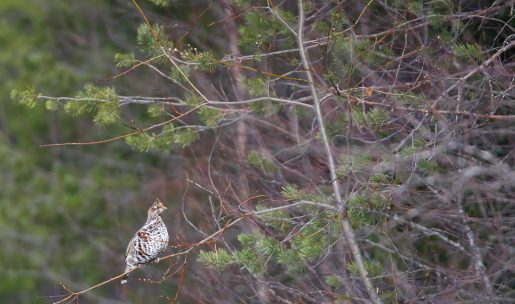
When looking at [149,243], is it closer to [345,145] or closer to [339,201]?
[339,201]

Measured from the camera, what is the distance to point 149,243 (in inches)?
355

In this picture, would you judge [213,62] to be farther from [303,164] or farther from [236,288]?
[236,288]

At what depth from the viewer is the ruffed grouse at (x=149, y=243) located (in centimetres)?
896

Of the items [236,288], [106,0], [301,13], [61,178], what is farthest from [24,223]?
[301,13]

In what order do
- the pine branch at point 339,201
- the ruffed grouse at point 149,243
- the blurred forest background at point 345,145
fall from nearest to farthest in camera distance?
1. the pine branch at point 339,201
2. the blurred forest background at point 345,145
3. the ruffed grouse at point 149,243

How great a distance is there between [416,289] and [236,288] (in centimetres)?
247

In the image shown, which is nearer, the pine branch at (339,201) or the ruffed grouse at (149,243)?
the pine branch at (339,201)

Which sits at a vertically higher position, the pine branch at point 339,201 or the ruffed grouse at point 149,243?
the pine branch at point 339,201

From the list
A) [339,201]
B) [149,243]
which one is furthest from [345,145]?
[339,201]

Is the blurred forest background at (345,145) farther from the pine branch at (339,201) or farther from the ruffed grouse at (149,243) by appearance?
the ruffed grouse at (149,243)

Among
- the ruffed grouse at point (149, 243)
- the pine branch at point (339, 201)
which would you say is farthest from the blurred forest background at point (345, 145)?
the ruffed grouse at point (149, 243)

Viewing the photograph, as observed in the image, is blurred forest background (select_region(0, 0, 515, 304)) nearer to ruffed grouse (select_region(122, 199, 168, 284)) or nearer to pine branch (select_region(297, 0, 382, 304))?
pine branch (select_region(297, 0, 382, 304))

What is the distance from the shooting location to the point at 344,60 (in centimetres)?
926

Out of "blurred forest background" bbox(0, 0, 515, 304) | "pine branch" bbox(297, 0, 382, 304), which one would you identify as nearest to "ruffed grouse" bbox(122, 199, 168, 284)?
"blurred forest background" bbox(0, 0, 515, 304)
